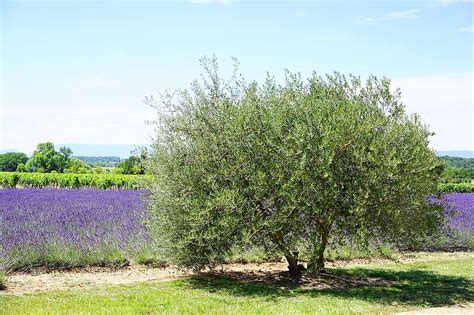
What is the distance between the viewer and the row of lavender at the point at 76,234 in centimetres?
1146

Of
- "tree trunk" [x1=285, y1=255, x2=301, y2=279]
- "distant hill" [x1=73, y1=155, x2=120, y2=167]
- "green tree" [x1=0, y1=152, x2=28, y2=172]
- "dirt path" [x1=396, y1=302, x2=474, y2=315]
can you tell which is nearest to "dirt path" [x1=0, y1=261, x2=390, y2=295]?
"tree trunk" [x1=285, y1=255, x2=301, y2=279]

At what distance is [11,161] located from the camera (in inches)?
2554

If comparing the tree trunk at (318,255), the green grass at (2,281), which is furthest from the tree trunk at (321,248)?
the green grass at (2,281)

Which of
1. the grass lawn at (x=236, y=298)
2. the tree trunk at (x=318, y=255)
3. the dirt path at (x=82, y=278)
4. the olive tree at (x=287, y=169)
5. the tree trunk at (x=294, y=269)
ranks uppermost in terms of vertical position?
the olive tree at (x=287, y=169)

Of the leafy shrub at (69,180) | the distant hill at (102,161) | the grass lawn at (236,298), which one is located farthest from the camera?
the distant hill at (102,161)

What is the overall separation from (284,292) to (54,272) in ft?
15.2

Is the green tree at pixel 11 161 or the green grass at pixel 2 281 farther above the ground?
the green tree at pixel 11 161

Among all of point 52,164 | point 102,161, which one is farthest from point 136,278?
point 102,161

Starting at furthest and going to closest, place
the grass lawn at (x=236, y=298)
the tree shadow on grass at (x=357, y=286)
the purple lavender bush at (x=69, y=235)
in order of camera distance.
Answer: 1. the purple lavender bush at (x=69, y=235)
2. the tree shadow on grass at (x=357, y=286)
3. the grass lawn at (x=236, y=298)

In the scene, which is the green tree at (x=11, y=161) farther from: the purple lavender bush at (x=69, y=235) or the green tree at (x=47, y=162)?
the purple lavender bush at (x=69, y=235)

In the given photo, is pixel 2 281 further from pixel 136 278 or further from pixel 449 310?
pixel 449 310

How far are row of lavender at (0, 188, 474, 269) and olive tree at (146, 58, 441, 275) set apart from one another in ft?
5.22

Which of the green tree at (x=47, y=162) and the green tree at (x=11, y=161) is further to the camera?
the green tree at (x=11, y=161)

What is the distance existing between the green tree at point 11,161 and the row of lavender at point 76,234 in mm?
49744
